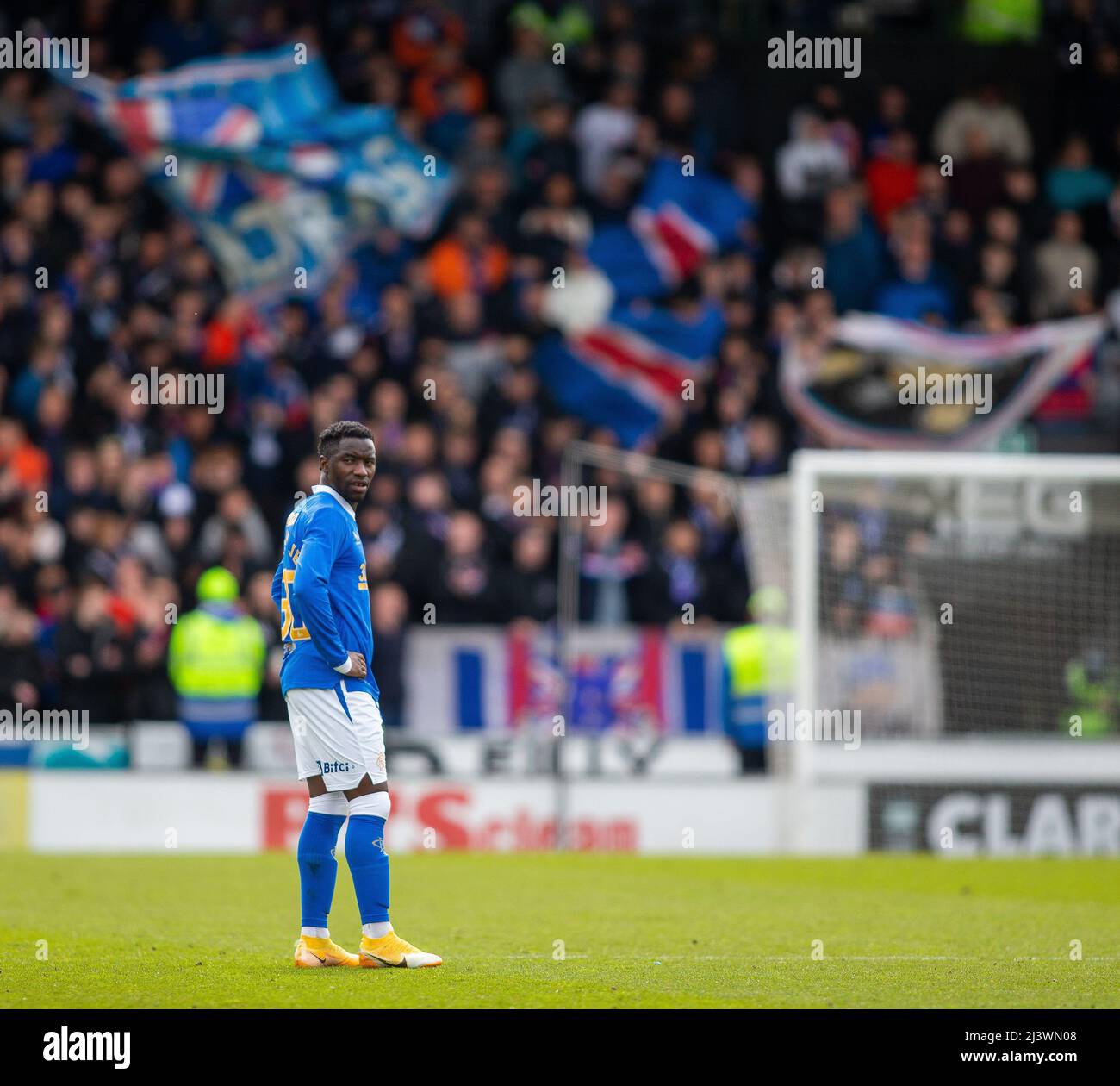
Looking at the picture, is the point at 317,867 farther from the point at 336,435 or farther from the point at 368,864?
the point at 336,435

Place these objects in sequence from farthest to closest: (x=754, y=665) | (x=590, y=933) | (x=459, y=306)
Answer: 1. (x=459, y=306)
2. (x=754, y=665)
3. (x=590, y=933)

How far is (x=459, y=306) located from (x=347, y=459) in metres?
12.6

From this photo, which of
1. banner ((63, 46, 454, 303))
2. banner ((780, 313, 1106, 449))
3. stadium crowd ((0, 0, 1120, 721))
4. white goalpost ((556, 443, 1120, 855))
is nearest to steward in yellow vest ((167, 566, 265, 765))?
stadium crowd ((0, 0, 1120, 721))

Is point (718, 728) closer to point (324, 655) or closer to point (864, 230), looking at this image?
point (864, 230)

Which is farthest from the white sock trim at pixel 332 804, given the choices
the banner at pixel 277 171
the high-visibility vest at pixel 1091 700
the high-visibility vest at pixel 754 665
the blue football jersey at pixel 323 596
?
the banner at pixel 277 171

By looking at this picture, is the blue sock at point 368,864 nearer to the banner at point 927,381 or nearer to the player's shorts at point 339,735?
the player's shorts at point 339,735

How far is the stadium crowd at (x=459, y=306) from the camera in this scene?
18.1m

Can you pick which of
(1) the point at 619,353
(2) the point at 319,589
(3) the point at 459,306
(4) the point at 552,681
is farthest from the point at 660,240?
(2) the point at 319,589

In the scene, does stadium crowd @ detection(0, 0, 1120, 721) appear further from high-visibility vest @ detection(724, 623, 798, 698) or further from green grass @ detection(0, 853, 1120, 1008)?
green grass @ detection(0, 853, 1120, 1008)

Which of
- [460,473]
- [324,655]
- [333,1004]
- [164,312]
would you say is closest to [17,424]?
[164,312]

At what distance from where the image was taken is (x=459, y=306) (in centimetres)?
2036

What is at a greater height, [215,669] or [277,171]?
[277,171]

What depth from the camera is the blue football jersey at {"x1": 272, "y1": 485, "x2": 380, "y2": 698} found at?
25.4 ft

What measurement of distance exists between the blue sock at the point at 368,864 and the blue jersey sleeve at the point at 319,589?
60cm
